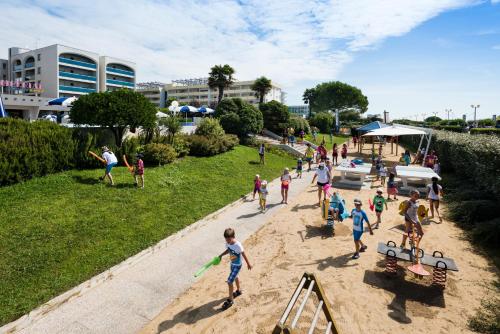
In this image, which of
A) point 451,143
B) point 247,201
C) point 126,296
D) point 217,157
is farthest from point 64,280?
point 451,143

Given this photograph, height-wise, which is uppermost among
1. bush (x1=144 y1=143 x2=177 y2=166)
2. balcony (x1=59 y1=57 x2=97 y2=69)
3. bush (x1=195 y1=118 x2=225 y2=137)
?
balcony (x1=59 y1=57 x2=97 y2=69)

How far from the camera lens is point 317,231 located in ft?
35.9

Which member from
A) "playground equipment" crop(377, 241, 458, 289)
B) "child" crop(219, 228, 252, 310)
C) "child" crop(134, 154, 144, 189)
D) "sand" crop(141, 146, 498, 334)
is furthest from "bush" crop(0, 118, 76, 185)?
"playground equipment" crop(377, 241, 458, 289)

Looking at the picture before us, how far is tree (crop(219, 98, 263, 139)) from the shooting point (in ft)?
93.1

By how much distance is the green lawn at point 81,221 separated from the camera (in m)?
7.31

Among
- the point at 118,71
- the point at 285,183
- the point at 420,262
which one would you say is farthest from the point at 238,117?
the point at 118,71

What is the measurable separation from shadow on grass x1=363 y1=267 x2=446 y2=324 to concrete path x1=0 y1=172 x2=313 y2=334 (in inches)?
181

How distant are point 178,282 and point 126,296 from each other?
4.09 feet

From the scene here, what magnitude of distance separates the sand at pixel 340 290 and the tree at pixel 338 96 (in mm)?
67223

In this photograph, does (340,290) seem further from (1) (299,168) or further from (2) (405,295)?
(1) (299,168)

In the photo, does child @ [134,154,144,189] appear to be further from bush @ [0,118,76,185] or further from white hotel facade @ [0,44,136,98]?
white hotel facade @ [0,44,136,98]

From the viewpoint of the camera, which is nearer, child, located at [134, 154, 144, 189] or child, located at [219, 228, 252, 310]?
child, located at [219, 228, 252, 310]

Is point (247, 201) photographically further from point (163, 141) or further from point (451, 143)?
point (451, 143)

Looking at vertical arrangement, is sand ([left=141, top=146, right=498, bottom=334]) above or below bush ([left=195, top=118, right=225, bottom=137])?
below
